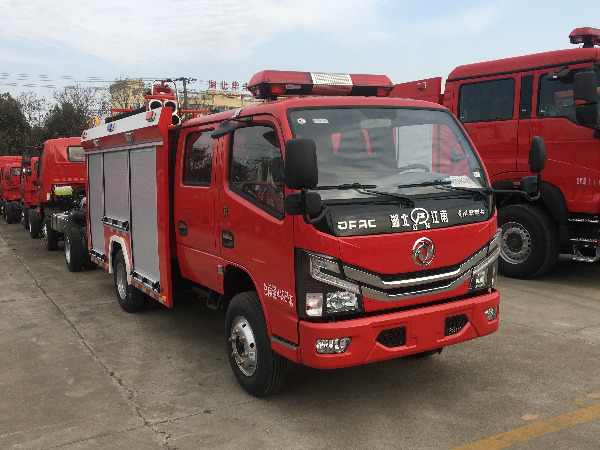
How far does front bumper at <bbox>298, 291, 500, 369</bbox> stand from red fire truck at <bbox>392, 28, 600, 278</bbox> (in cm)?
382

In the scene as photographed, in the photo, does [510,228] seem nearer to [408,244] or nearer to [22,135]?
[408,244]

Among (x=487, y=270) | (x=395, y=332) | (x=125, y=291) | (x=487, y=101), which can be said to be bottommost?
(x=125, y=291)

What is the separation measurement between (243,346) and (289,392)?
48 cm

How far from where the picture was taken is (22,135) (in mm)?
41688

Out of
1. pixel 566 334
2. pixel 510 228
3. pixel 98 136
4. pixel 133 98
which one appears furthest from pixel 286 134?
pixel 133 98

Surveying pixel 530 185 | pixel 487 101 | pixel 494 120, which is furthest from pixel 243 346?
pixel 487 101

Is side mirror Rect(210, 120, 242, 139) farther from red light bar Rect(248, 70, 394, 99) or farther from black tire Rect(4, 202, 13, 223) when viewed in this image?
black tire Rect(4, 202, 13, 223)

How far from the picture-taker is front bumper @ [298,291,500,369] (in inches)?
132

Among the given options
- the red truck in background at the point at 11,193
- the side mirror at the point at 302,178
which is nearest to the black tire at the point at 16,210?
the red truck in background at the point at 11,193

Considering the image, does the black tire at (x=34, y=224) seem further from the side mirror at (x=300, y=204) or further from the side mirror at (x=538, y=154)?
the side mirror at (x=538, y=154)

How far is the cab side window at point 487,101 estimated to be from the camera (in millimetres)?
7500

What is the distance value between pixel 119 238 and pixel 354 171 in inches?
147

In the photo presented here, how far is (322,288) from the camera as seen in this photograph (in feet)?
11.0

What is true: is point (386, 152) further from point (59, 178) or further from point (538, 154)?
point (59, 178)
